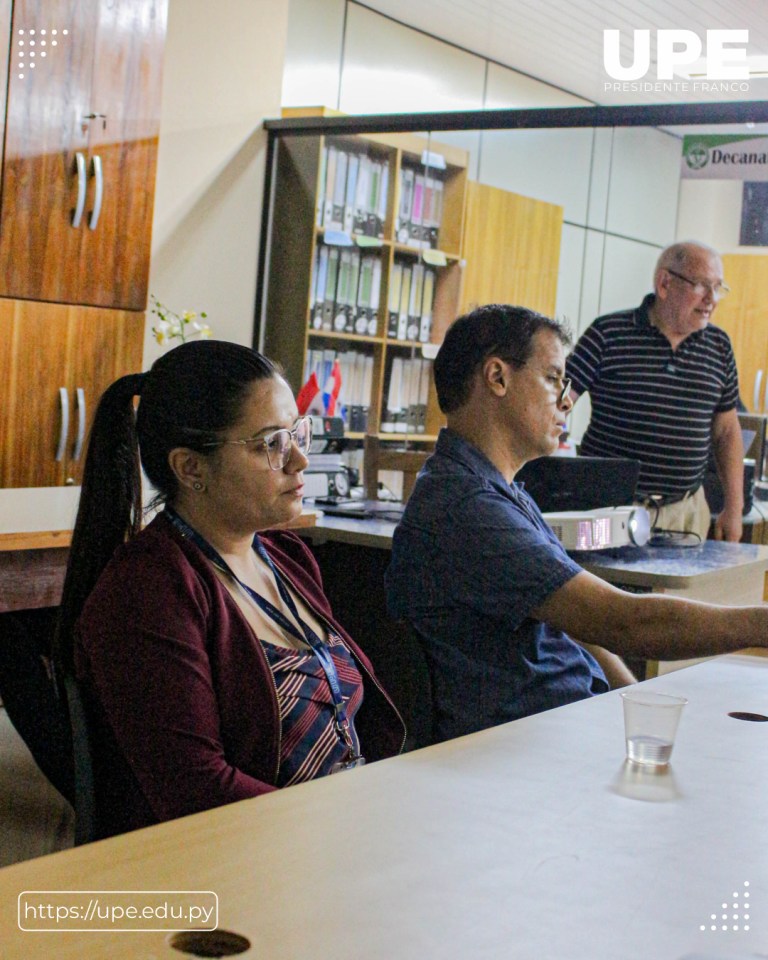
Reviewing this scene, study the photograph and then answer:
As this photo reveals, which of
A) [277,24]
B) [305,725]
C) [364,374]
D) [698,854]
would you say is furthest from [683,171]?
[698,854]

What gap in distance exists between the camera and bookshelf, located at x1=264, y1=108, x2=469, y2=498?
4.76 meters

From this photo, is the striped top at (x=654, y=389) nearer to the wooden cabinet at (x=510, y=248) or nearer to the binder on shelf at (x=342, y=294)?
the wooden cabinet at (x=510, y=248)

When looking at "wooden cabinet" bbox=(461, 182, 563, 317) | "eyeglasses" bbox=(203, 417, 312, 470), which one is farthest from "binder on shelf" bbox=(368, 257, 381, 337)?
"eyeglasses" bbox=(203, 417, 312, 470)

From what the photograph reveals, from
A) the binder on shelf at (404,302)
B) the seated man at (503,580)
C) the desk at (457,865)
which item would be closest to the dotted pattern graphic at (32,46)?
the binder on shelf at (404,302)

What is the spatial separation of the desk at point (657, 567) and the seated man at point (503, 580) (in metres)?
0.68

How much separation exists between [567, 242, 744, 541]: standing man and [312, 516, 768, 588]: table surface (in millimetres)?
427

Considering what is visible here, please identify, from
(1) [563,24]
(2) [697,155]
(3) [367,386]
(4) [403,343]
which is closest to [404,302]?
(4) [403,343]

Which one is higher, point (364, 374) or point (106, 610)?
point (364, 374)

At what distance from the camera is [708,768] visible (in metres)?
1.20

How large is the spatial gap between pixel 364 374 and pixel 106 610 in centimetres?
364

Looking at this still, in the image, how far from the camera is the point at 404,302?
15.7 ft

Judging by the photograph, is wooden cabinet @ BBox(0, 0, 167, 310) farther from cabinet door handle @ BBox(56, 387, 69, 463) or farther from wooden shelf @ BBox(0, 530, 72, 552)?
wooden shelf @ BBox(0, 530, 72, 552)

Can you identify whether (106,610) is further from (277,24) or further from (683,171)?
(277,24)

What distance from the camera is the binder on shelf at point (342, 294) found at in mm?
4871
